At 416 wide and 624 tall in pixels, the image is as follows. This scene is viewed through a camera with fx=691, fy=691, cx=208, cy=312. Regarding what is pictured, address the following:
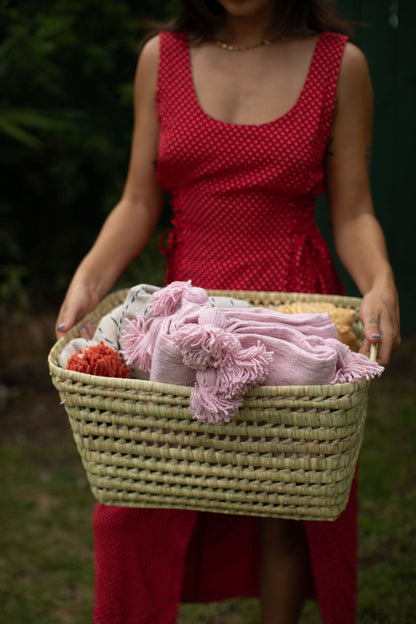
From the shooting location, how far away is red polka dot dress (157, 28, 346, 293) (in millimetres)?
1721

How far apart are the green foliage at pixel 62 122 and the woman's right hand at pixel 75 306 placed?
2418 mm

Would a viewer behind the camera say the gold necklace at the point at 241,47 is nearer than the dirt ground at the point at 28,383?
Yes

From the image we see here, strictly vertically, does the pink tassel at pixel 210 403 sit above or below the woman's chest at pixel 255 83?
below

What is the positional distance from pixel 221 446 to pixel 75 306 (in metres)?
0.52

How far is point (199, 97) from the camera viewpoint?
179 cm

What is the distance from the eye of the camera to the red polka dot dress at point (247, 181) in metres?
1.72

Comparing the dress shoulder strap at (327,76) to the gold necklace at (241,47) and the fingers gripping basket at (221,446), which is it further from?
the fingers gripping basket at (221,446)

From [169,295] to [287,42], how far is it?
883 millimetres

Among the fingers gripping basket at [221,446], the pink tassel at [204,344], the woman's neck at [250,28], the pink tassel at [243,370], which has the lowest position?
the fingers gripping basket at [221,446]

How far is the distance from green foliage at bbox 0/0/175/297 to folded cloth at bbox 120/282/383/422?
281 centimetres

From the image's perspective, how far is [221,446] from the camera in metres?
1.21

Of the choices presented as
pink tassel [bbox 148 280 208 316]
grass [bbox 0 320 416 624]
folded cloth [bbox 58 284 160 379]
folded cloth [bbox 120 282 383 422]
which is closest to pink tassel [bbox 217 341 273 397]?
folded cloth [bbox 120 282 383 422]

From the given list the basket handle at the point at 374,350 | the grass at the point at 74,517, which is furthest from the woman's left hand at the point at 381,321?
the grass at the point at 74,517

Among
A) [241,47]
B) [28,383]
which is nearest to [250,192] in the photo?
[241,47]
